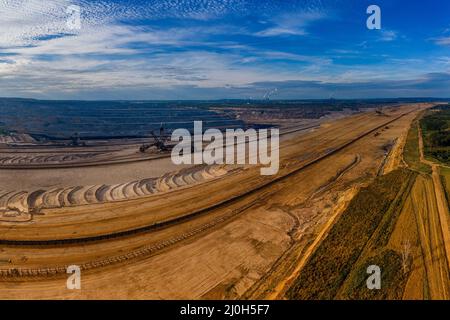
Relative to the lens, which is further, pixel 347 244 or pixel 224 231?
pixel 224 231

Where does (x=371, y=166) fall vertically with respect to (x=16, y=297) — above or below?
above

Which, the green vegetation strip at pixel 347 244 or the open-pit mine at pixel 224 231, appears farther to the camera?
the open-pit mine at pixel 224 231

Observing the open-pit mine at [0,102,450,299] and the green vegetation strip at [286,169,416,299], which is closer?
the green vegetation strip at [286,169,416,299]

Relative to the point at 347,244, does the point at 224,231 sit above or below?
below

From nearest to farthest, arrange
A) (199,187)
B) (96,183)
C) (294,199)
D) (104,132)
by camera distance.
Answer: (294,199) < (199,187) < (96,183) < (104,132)

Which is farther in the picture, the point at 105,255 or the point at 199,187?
the point at 199,187

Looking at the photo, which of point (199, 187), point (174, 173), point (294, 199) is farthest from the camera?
point (174, 173)

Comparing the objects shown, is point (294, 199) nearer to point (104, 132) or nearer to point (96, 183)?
point (96, 183)

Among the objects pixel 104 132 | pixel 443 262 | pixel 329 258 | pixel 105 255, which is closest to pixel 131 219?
pixel 105 255
